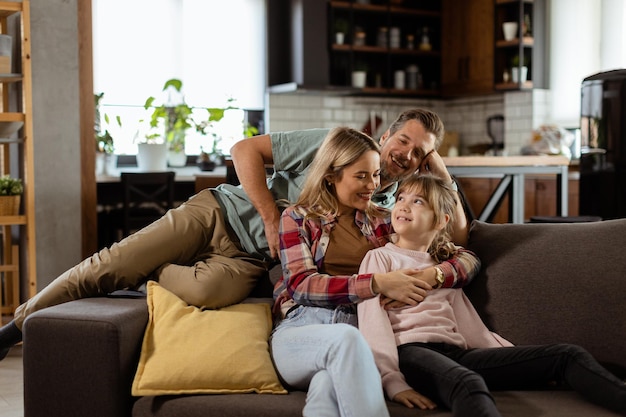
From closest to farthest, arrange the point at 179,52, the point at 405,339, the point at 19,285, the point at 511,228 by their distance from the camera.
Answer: the point at 405,339
the point at 511,228
the point at 19,285
the point at 179,52

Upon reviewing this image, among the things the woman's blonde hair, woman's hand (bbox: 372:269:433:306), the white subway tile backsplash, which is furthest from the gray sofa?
the white subway tile backsplash

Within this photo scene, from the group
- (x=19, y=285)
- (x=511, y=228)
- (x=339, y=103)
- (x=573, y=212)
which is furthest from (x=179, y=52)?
(x=511, y=228)

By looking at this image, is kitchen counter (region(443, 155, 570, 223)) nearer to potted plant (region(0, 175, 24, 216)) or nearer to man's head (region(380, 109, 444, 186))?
man's head (region(380, 109, 444, 186))

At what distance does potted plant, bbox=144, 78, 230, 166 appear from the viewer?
6.63m

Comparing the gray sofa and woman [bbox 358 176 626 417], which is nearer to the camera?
woman [bbox 358 176 626 417]

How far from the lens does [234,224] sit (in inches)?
113

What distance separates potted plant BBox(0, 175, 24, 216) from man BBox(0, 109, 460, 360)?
177 cm

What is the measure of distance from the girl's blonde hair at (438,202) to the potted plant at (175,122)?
4.34 metres

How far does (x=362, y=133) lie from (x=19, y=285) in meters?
3.02

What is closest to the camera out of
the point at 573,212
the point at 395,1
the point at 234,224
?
the point at 234,224

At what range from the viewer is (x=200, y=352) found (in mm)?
2262

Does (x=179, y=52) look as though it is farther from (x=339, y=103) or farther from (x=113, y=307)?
(x=113, y=307)

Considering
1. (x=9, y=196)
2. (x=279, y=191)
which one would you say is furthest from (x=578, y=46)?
(x=279, y=191)

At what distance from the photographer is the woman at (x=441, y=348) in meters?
2.03
